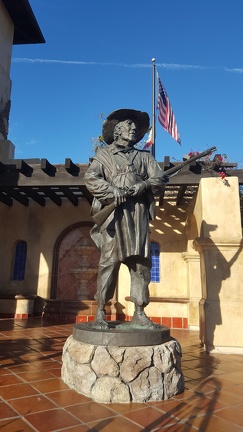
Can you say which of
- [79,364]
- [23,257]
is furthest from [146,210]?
[23,257]

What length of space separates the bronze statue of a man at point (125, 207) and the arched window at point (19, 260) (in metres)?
7.42

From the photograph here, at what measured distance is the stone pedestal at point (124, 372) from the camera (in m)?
2.94

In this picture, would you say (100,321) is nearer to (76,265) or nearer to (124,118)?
(124,118)

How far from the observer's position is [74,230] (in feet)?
34.4

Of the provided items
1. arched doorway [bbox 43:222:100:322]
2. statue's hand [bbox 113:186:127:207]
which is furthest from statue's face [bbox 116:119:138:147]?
arched doorway [bbox 43:222:100:322]

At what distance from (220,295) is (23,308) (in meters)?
6.07

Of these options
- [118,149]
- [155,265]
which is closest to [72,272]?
[155,265]

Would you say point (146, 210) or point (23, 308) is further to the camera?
point (23, 308)

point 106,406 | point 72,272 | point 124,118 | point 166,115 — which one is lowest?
point 106,406

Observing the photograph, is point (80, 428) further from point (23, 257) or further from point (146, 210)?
point (23, 257)

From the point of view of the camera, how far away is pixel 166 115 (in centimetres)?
948

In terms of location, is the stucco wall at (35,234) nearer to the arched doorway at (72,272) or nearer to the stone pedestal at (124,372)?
the arched doorway at (72,272)

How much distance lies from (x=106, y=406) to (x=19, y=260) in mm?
8419

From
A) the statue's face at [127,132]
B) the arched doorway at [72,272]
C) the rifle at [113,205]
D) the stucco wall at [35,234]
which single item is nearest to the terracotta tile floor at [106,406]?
the rifle at [113,205]
